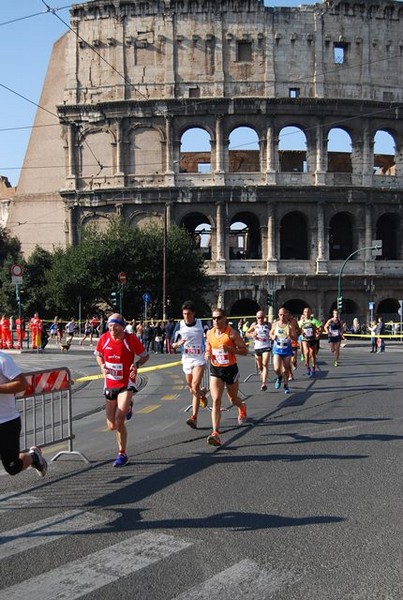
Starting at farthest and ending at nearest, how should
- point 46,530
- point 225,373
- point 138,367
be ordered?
point 225,373, point 138,367, point 46,530

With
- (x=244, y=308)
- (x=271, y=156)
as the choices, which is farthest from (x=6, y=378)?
(x=244, y=308)

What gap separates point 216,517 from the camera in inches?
216

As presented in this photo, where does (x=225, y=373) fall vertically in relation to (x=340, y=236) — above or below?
below

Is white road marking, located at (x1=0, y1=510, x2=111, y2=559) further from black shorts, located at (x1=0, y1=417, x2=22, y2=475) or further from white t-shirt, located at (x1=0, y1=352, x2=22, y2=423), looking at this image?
white t-shirt, located at (x1=0, y1=352, x2=22, y2=423)

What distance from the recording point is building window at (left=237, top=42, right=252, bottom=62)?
1812 inches

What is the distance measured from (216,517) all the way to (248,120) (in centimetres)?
4286

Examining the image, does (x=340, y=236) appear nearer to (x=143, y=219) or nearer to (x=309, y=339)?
(x=143, y=219)

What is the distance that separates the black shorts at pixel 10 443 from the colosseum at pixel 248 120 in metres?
39.0

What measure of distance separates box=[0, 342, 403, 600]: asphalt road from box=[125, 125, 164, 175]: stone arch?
124ft

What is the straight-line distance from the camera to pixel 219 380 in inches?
364

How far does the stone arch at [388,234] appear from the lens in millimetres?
48750

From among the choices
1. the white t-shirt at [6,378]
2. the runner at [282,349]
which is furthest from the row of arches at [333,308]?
the white t-shirt at [6,378]

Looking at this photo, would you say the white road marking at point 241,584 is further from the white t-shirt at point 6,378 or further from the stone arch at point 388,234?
the stone arch at point 388,234

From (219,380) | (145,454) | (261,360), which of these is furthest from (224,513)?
(261,360)
